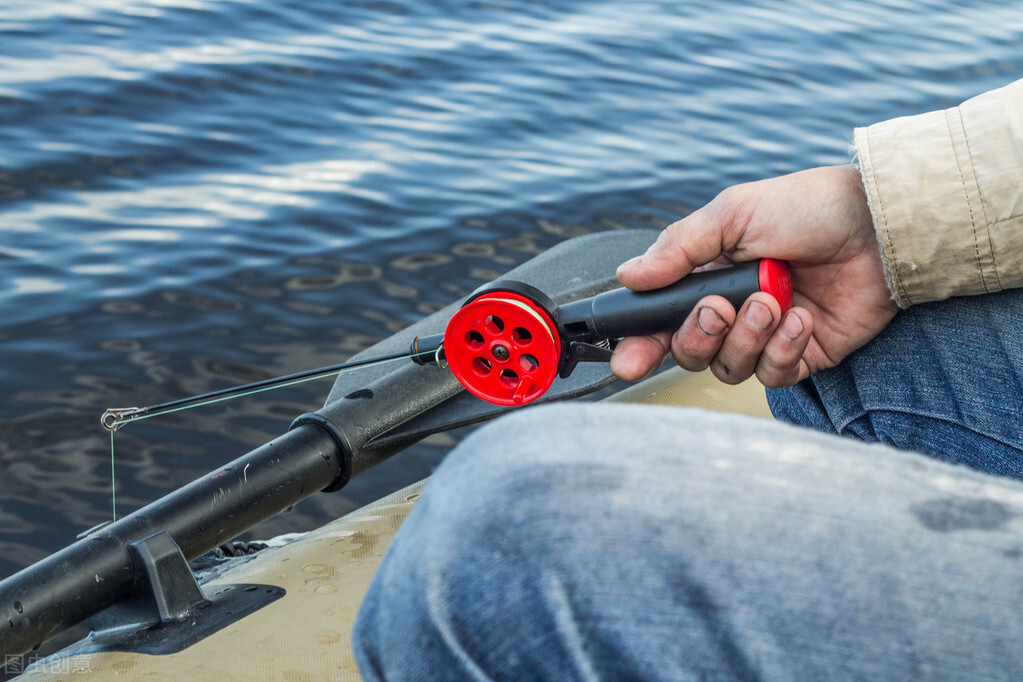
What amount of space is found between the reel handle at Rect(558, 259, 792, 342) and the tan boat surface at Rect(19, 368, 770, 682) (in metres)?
0.51

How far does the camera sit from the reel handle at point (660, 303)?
4.12ft

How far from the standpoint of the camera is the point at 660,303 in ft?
4.24

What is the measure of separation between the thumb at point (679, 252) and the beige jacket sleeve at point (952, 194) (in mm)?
219

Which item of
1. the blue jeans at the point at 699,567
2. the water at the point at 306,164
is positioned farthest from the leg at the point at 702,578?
the water at the point at 306,164

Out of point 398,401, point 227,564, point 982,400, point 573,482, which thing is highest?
point 573,482

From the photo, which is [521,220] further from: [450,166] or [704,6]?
[704,6]

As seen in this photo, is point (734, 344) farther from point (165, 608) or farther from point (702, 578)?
point (165, 608)

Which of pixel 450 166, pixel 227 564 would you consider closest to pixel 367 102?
pixel 450 166

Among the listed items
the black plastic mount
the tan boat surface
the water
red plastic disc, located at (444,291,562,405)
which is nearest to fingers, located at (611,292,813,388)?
red plastic disc, located at (444,291,562,405)

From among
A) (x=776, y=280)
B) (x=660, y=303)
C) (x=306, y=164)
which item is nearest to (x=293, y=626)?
(x=660, y=303)

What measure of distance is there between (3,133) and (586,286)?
263 cm

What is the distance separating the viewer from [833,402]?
1.31 meters

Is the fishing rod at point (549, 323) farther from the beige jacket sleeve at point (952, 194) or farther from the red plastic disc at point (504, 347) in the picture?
the beige jacket sleeve at point (952, 194)

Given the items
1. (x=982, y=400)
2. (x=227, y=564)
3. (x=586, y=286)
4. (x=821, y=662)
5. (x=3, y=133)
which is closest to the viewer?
(x=821, y=662)
